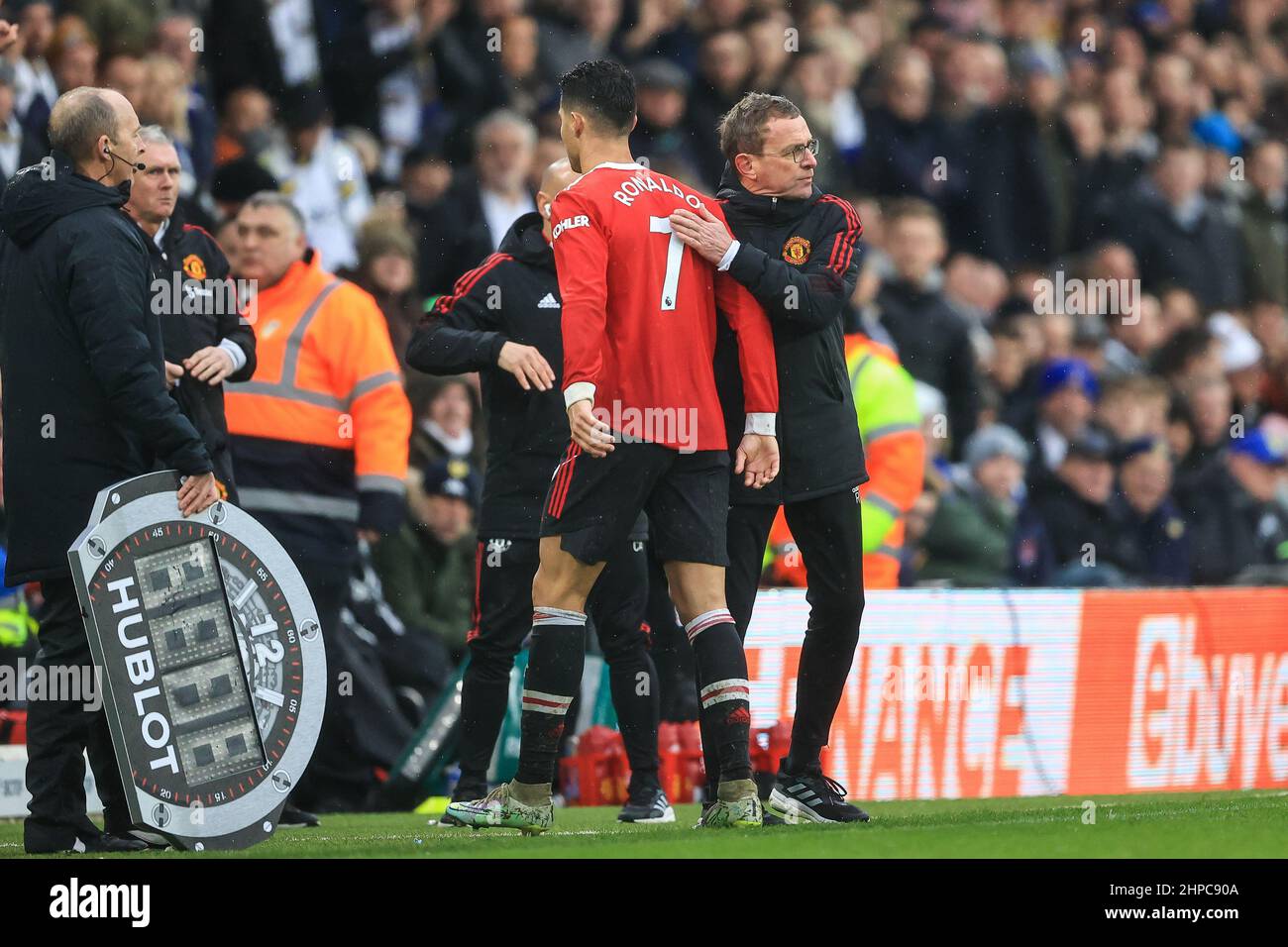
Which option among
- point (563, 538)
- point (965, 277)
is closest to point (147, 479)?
point (563, 538)

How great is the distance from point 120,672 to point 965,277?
8.71 metres

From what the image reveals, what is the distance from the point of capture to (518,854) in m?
5.27

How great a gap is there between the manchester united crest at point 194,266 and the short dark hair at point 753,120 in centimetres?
189

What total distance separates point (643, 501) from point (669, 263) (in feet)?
2.29

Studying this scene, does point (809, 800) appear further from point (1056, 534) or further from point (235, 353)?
point (1056, 534)

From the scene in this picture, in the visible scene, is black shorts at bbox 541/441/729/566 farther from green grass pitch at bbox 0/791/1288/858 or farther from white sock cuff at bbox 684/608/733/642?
green grass pitch at bbox 0/791/1288/858

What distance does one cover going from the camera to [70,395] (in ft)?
19.2

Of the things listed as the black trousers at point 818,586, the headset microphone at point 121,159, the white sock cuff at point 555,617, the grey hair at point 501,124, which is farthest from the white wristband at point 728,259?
the grey hair at point 501,124

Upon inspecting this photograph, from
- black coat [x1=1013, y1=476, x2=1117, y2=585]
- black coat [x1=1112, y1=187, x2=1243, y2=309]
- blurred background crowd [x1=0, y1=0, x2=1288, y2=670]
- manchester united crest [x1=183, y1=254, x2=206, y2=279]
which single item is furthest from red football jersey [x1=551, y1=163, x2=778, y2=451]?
black coat [x1=1112, y1=187, x2=1243, y2=309]

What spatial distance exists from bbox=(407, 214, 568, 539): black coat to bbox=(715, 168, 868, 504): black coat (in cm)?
91

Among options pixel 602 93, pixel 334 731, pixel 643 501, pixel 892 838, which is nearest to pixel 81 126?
pixel 602 93

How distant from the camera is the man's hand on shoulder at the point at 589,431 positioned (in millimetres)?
5641

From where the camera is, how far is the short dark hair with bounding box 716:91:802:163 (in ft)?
20.7

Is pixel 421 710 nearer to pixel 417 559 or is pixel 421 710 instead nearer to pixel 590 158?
pixel 417 559
